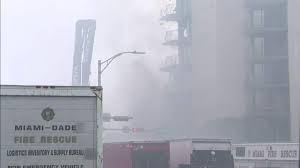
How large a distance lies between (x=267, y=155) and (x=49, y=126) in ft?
92.1

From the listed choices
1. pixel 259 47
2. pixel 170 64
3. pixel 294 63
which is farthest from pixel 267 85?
pixel 170 64

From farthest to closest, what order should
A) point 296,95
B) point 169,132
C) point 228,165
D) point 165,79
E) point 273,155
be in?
point 165,79
point 169,132
point 296,95
point 273,155
point 228,165

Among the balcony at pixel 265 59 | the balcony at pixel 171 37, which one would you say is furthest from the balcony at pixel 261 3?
the balcony at pixel 171 37

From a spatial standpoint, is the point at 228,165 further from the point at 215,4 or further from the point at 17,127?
the point at 215,4

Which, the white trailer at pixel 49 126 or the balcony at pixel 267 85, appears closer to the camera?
the white trailer at pixel 49 126

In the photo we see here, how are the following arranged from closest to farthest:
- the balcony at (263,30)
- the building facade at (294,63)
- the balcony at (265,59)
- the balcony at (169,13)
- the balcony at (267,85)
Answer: the building facade at (294,63), the balcony at (267,85), the balcony at (265,59), the balcony at (263,30), the balcony at (169,13)

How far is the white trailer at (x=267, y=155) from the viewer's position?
1449 inches

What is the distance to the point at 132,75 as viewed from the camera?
8175 centimetres

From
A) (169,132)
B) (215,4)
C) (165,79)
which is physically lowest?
(169,132)

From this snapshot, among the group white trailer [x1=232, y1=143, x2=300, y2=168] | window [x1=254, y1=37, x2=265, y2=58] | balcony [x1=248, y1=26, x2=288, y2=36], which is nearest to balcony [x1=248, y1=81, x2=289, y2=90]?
window [x1=254, y1=37, x2=265, y2=58]

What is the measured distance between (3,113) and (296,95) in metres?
50.9

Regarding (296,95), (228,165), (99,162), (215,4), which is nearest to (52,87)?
(99,162)

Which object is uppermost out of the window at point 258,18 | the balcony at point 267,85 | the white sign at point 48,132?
the window at point 258,18

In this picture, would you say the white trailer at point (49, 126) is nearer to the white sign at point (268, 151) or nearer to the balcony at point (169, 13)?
the white sign at point (268, 151)
